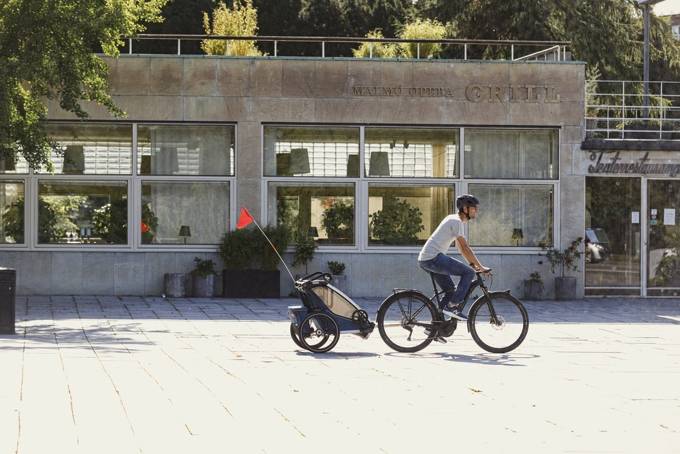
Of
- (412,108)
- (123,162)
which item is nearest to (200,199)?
(123,162)

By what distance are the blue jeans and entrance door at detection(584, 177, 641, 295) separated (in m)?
10.3

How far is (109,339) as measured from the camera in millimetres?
13977

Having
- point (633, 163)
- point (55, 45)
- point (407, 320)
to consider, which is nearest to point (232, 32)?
point (55, 45)

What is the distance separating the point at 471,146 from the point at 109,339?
10.4m

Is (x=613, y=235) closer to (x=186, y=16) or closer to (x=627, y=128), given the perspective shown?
(x=627, y=128)

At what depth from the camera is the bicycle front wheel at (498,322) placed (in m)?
12.9

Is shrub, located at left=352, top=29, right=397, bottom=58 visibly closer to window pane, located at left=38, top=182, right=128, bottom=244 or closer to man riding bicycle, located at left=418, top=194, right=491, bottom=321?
window pane, located at left=38, top=182, right=128, bottom=244

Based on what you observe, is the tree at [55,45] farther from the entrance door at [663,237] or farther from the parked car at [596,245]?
the entrance door at [663,237]

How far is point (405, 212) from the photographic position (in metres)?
22.4

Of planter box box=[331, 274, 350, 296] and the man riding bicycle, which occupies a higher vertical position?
the man riding bicycle

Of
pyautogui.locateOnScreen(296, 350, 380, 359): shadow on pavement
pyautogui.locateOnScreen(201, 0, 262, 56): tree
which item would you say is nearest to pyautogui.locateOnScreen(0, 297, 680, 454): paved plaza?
pyautogui.locateOnScreen(296, 350, 380, 359): shadow on pavement

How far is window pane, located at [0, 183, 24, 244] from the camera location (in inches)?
851

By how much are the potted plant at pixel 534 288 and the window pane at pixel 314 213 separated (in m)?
3.34

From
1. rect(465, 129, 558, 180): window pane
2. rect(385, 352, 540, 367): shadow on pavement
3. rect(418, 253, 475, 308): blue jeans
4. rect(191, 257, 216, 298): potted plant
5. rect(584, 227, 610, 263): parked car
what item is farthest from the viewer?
rect(584, 227, 610, 263): parked car
